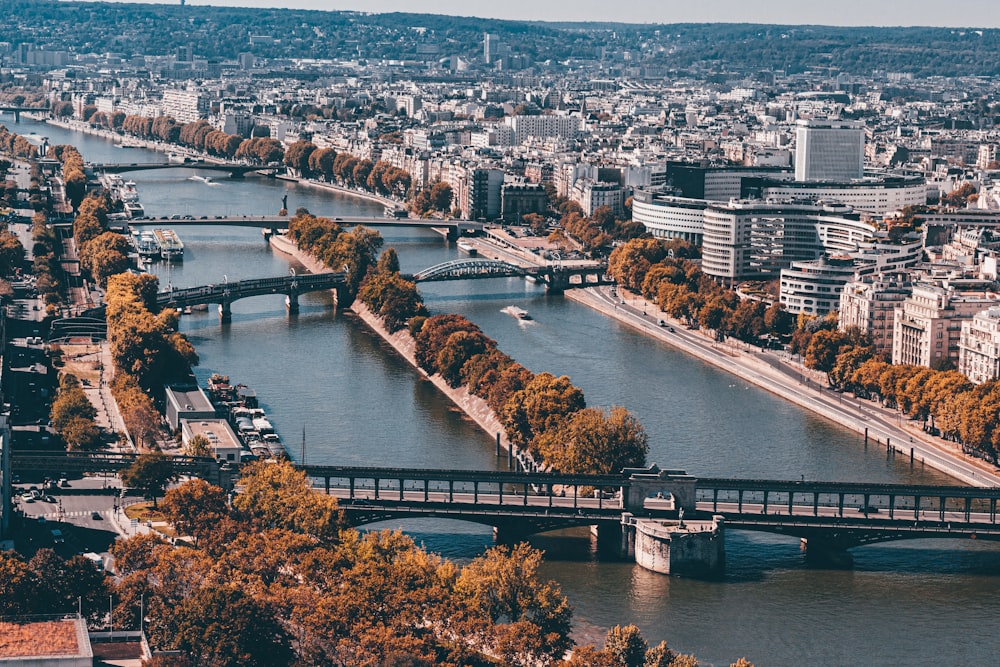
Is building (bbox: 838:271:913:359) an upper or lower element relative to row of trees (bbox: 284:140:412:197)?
upper

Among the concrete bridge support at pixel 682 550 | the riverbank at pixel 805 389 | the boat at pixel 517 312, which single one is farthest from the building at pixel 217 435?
the boat at pixel 517 312

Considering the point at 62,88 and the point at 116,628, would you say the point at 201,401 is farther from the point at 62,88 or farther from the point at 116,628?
the point at 62,88

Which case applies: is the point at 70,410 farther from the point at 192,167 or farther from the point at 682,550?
the point at 192,167

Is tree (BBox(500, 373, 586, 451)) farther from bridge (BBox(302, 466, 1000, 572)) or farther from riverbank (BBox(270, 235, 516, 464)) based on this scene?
bridge (BBox(302, 466, 1000, 572))

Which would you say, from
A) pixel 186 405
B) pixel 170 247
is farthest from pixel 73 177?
pixel 186 405

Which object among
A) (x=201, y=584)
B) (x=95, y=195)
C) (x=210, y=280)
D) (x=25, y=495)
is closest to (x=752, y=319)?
(x=210, y=280)

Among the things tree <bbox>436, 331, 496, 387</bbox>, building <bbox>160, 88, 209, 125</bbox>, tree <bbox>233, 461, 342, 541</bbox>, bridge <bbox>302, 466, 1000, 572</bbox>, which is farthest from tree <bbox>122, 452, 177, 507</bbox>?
building <bbox>160, 88, 209, 125</bbox>

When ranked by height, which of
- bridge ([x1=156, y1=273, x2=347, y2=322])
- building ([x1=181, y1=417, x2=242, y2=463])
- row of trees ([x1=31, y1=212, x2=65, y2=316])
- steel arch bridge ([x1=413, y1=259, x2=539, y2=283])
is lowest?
steel arch bridge ([x1=413, y1=259, x2=539, y2=283])
